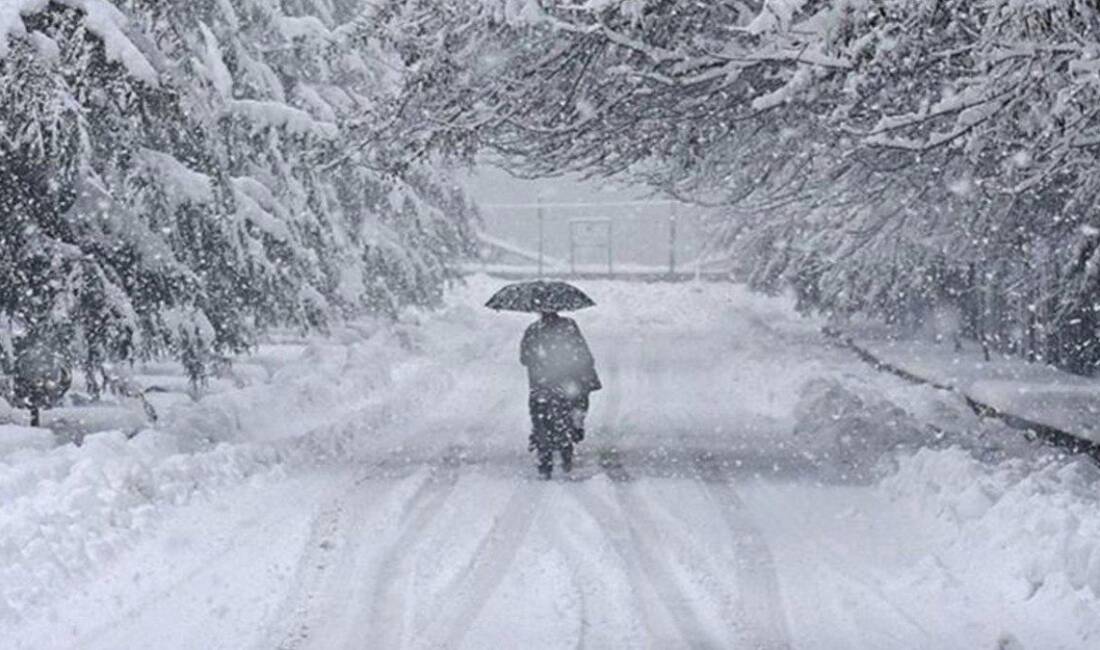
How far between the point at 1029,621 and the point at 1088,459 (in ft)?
15.5

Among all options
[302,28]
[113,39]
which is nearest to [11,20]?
[113,39]

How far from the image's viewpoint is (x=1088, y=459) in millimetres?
11789

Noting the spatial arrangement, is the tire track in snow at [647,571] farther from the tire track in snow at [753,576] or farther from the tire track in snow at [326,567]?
the tire track in snow at [326,567]

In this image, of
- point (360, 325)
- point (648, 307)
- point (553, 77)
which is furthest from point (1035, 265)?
point (648, 307)

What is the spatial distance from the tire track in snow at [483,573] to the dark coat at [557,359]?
5.58 ft

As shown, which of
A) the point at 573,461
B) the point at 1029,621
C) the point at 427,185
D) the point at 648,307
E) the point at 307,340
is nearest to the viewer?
the point at 1029,621

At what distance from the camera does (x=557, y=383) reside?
13125mm

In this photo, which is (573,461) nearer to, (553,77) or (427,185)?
(553,77)

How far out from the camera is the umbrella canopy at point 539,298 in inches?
517

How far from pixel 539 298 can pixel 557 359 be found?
0.62 m

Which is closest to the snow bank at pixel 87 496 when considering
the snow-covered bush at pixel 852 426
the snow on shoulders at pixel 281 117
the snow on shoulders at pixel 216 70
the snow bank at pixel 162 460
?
the snow bank at pixel 162 460

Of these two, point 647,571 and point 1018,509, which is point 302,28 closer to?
point 647,571

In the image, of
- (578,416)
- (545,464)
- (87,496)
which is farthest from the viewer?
(578,416)

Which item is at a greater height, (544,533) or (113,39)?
(113,39)
